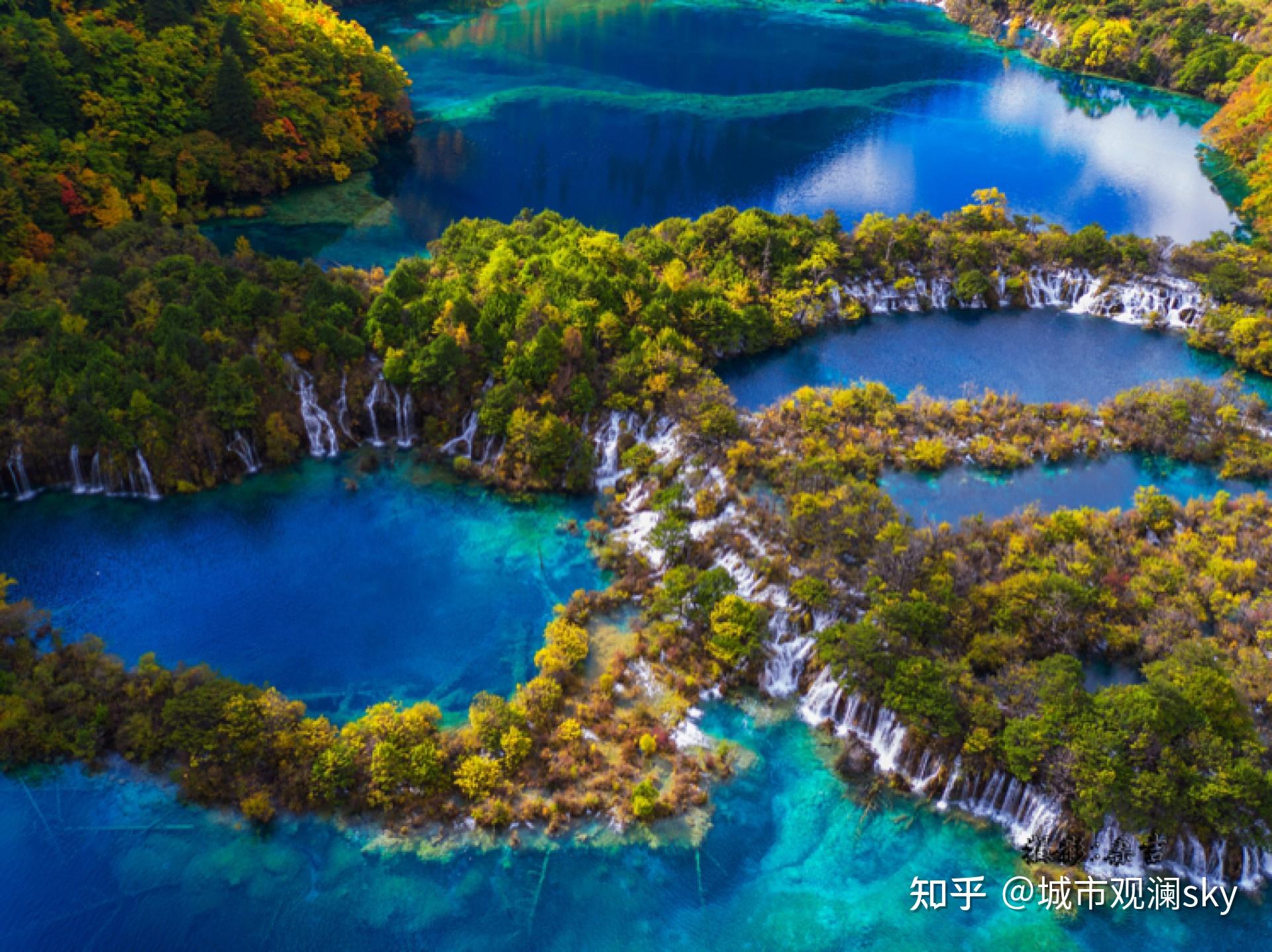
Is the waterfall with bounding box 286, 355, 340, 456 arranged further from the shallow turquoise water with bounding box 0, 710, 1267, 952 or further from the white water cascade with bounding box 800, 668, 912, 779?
the white water cascade with bounding box 800, 668, 912, 779

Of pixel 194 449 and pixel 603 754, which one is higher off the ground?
pixel 194 449

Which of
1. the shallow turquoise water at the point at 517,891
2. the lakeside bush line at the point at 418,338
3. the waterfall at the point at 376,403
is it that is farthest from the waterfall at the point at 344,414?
the shallow turquoise water at the point at 517,891

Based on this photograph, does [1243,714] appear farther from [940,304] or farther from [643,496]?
[940,304]

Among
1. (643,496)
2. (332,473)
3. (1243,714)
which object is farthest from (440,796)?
(1243,714)

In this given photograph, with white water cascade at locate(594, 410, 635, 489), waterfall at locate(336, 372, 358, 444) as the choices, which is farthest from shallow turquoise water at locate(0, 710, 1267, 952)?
waterfall at locate(336, 372, 358, 444)

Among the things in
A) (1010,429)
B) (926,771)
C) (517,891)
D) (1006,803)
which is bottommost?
(517,891)

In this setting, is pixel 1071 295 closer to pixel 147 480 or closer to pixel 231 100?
pixel 147 480

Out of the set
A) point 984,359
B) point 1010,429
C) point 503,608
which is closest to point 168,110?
point 503,608
